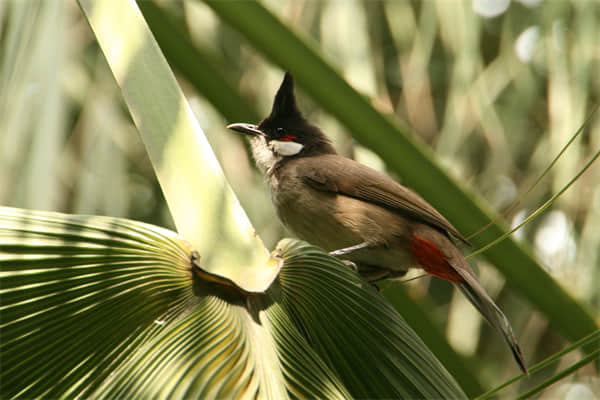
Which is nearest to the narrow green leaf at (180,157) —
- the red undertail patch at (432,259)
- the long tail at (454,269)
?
the long tail at (454,269)

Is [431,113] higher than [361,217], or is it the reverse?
[431,113]

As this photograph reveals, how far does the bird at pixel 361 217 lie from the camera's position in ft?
7.11

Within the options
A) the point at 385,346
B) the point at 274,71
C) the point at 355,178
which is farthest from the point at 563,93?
the point at 385,346

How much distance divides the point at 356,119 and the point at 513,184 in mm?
1708

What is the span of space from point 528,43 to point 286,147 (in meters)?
1.16

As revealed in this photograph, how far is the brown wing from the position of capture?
7.55 feet

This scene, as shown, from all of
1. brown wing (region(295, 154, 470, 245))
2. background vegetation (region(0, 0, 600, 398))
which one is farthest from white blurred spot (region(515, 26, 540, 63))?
brown wing (region(295, 154, 470, 245))

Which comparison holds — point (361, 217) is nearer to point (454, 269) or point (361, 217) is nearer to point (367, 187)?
point (367, 187)

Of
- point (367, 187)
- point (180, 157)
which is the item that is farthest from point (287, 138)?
point (180, 157)

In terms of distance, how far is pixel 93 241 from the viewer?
92 centimetres

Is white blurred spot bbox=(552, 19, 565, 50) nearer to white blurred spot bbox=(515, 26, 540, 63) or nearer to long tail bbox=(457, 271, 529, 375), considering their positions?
white blurred spot bbox=(515, 26, 540, 63)

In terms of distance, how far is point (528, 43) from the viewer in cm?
270

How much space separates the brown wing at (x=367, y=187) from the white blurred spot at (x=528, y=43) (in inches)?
35.0

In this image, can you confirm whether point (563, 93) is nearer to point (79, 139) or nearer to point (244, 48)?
point (244, 48)
